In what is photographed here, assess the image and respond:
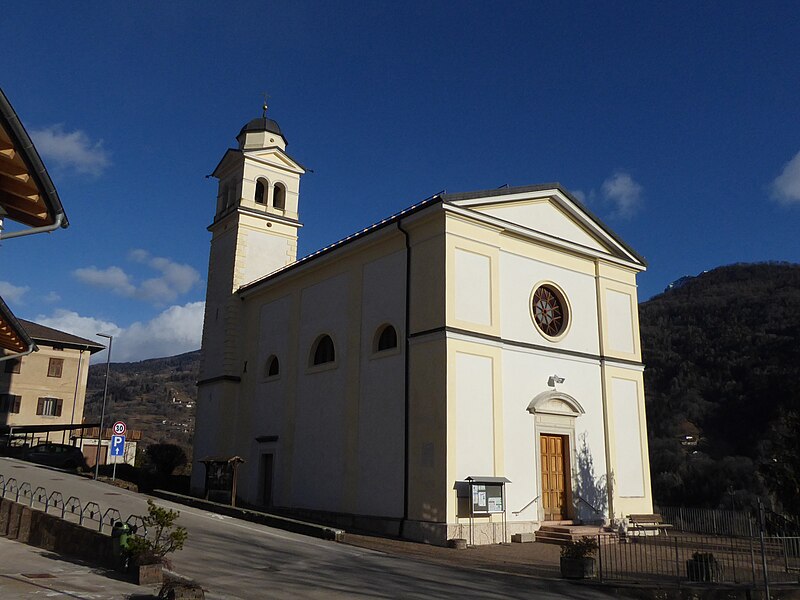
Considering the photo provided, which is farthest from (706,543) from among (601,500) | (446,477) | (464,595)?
(464,595)

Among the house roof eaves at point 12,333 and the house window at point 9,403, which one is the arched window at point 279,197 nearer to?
the house roof eaves at point 12,333

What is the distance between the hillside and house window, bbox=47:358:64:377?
18.5 meters

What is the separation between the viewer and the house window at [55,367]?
43338mm

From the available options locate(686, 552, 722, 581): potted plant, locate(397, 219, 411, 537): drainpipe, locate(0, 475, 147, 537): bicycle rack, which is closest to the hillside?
locate(0, 475, 147, 537): bicycle rack

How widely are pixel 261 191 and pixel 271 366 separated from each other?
8369mm

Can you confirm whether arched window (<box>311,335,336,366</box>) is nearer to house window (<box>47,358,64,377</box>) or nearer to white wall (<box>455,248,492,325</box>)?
white wall (<box>455,248,492,325</box>)

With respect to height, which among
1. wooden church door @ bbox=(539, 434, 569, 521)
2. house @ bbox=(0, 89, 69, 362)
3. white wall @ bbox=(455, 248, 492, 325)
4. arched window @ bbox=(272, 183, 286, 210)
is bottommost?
wooden church door @ bbox=(539, 434, 569, 521)

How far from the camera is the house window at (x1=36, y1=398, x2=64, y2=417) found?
42750 millimetres

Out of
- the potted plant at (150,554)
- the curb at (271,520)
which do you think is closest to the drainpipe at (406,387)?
the curb at (271,520)

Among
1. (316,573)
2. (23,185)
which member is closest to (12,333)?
(23,185)

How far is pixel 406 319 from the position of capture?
19.0m

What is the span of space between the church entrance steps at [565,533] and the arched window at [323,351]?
27.1 ft

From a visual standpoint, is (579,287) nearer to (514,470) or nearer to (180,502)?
(514,470)

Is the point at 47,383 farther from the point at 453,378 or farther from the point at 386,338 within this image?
the point at 453,378
